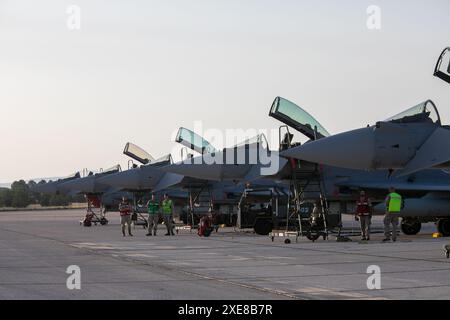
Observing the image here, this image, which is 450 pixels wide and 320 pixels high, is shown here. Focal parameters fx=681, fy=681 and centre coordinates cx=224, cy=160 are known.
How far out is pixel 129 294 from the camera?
766 centimetres

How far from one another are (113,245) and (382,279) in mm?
8557

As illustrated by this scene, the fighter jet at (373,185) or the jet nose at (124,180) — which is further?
the jet nose at (124,180)

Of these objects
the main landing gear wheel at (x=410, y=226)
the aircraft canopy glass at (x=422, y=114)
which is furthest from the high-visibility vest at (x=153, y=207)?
the aircraft canopy glass at (x=422, y=114)

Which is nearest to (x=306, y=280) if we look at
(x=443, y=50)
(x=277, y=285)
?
(x=277, y=285)

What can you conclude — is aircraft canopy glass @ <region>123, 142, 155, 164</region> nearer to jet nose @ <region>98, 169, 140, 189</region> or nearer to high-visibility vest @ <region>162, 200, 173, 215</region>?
jet nose @ <region>98, 169, 140, 189</region>

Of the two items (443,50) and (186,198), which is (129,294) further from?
(186,198)

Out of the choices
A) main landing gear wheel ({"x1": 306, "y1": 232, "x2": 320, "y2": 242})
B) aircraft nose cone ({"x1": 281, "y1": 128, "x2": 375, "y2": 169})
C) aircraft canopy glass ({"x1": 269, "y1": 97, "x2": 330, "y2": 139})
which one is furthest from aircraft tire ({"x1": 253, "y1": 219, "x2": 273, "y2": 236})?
aircraft nose cone ({"x1": 281, "y1": 128, "x2": 375, "y2": 169})

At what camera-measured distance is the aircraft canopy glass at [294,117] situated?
16781 mm

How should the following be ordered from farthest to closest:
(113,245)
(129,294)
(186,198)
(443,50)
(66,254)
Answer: (186,198) < (113,245) < (66,254) < (443,50) < (129,294)

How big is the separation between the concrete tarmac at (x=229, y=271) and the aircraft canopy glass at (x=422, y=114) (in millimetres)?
2600

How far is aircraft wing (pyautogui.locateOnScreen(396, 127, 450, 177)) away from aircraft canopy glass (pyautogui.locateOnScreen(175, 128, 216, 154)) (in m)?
12.1

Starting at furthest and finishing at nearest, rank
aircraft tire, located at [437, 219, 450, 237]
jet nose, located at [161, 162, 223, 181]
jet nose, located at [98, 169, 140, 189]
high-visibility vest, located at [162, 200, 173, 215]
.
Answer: jet nose, located at [98, 169, 140, 189] → jet nose, located at [161, 162, 223, 181] → high-visibility vest, located at [162, 200, 173, 215] → aircraft tire, located at [437, 219, 450, 237]

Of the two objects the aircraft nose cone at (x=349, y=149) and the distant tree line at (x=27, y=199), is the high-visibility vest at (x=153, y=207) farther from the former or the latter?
the distant tree line at (x=27, y=199)

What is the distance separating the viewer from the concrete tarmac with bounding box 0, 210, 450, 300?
7.75m
